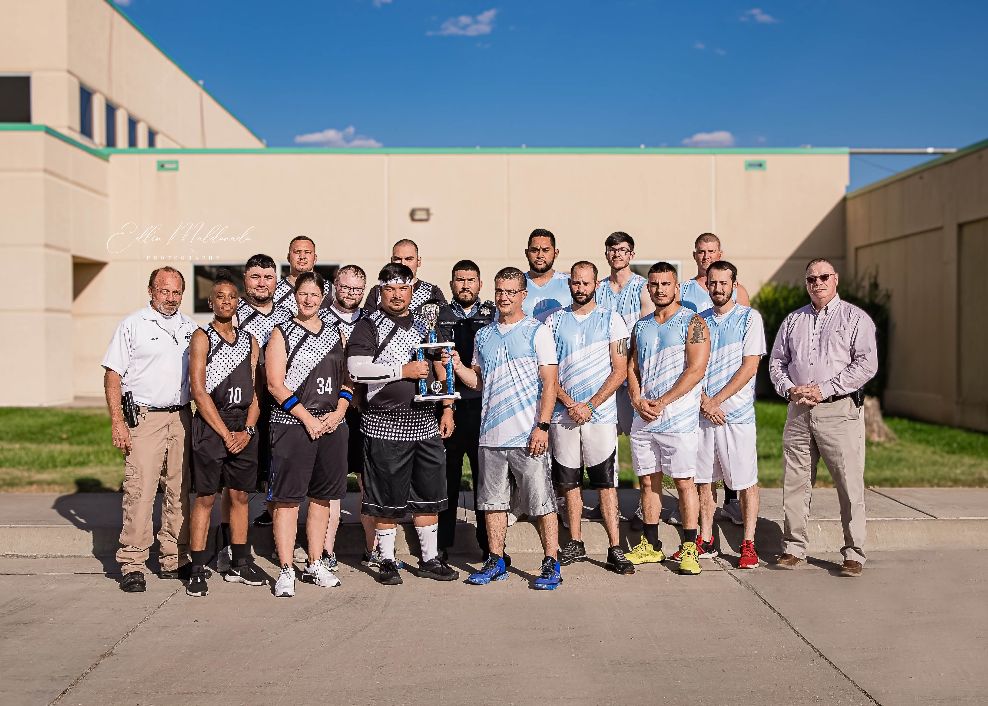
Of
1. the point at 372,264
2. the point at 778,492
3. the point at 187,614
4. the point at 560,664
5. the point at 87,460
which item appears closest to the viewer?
the point at 560,664

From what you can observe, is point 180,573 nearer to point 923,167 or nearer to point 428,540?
point 428,540

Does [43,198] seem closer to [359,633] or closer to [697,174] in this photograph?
[697,174]

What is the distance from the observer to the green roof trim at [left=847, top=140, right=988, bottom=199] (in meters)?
14.3

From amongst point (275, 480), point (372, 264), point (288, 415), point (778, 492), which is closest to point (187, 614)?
point (275, 480)

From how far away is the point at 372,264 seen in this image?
18359mm

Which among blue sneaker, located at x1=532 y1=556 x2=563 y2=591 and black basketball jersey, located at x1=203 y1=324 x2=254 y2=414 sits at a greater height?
black basketball jersey, located at x1=203 y1=324 x2=254 y2=414

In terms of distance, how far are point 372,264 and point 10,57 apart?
27.7 ft

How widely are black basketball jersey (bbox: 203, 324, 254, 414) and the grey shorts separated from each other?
5.32 feet

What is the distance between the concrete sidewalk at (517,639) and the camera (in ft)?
14.4

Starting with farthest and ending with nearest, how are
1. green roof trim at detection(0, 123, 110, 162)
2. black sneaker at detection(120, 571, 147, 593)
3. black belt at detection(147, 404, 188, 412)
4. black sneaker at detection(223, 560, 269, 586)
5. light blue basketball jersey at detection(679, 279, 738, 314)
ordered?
green roof trim at detection(0, 123, 110, 162) < light blue basketball jersey at detection(679, 279, 738, 314) < black sneaker at detection(223, 560, 269, 586) < black belt at detection(147, 404, 188, 412) < black sneaker at detection(120, 571, 147, 593)

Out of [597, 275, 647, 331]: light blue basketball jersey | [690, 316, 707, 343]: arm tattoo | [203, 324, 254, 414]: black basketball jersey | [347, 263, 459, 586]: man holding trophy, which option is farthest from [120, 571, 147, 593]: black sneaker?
[690, 316, 707, 343]: arm tattoo

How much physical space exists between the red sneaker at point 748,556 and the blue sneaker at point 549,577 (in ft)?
4.50

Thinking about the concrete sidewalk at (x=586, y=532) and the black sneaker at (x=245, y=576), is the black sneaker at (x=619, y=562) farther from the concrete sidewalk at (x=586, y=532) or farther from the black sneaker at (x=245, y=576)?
the black sneaker at (x=245, y=576)

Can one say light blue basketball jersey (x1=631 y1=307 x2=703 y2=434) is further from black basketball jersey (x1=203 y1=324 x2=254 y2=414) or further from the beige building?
the beige building
